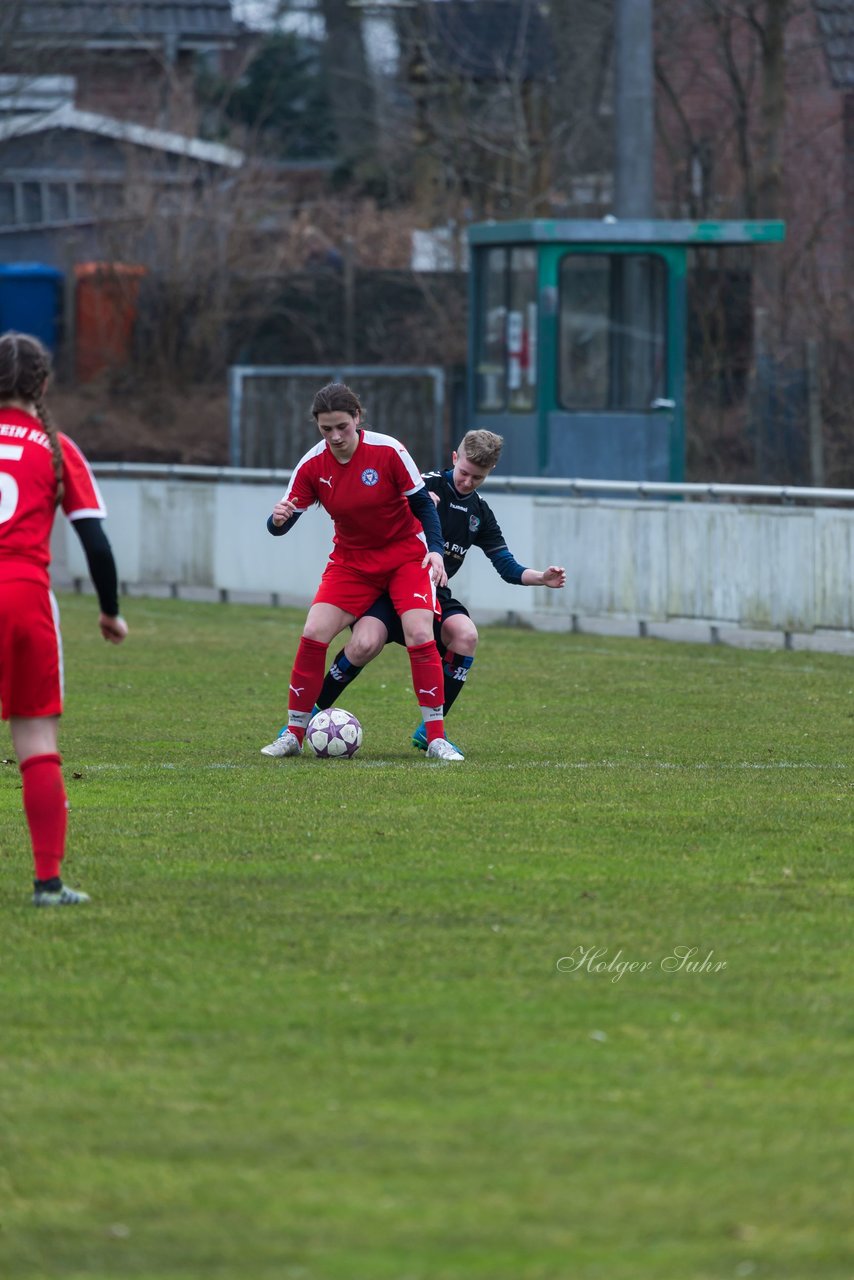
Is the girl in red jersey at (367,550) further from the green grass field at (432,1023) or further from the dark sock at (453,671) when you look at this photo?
the dark sock at (453,671)

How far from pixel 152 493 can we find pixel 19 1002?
15601 millimetres

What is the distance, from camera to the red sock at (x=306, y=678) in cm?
1003

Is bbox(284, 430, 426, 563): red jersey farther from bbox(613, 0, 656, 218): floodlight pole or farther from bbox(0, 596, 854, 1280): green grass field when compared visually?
bbox(613, 0, 656, 218): floodlight pole

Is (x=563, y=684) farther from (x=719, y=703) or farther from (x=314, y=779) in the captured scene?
(x=314, y=779)

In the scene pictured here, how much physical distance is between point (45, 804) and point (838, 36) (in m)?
28.0

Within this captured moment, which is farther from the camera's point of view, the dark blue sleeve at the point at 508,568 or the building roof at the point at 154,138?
the building roof at the point at 154,138

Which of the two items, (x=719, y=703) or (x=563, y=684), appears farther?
(x=563, y=684)

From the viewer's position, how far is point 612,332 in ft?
76.5

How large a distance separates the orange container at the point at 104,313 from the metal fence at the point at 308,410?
707 centimetres

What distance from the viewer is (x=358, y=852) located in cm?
754

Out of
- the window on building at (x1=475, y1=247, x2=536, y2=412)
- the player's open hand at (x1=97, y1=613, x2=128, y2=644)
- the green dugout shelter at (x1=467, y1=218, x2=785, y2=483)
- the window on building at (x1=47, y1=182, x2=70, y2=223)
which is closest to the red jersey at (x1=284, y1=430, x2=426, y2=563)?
the player's open hand at (x1=97, y1=613, x2=128, y2=644)

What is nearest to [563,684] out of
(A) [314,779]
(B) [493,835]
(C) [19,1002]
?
(A) [314,779]

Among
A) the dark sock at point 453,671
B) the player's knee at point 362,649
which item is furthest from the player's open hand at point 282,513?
the dark sock at point 453,671

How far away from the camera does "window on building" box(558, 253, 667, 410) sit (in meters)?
23.2
